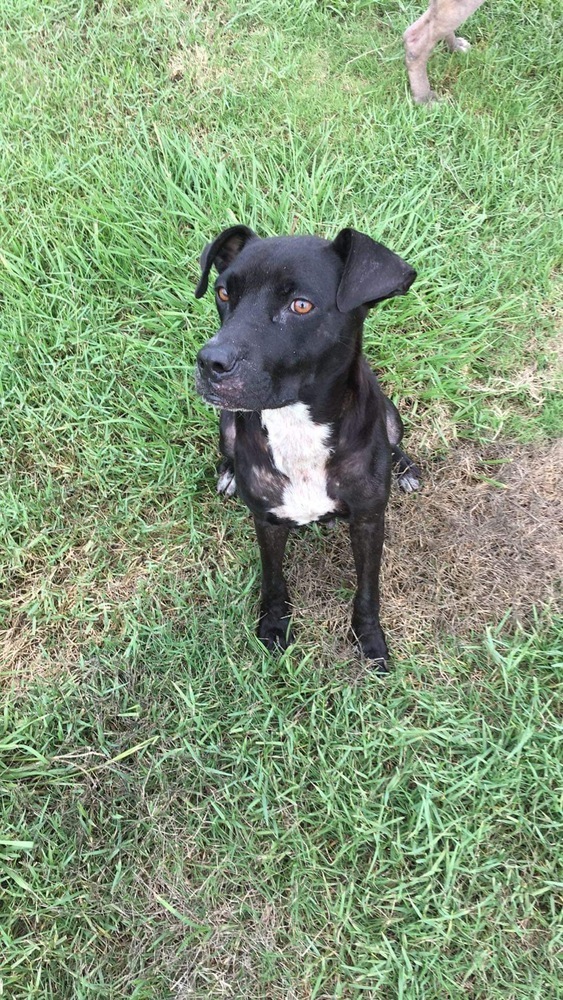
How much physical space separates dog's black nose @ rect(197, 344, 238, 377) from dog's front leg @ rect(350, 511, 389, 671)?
78 centimetres

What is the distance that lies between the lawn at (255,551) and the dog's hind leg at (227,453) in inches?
3.1

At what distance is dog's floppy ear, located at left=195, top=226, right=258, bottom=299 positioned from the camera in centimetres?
217

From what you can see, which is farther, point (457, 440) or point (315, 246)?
point (457, 440)

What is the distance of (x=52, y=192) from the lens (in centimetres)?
373

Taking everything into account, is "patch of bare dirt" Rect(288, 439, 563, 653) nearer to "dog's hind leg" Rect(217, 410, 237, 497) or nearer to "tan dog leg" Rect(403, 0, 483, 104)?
"dog's hind leg" Rect(217, 410, 237, 497)

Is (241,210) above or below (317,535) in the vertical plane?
above

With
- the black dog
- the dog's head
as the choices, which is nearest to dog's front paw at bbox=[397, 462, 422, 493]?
the black dog

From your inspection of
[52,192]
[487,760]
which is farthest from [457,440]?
[52,192]

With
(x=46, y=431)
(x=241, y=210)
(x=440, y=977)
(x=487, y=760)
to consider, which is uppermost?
(x=241, y=210)

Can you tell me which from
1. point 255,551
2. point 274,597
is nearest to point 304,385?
point 274,597

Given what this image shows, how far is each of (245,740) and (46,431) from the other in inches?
67.4

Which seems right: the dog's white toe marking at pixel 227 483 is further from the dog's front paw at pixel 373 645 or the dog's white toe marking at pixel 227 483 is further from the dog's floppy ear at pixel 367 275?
the dog's floppy ear at pixel 367 275

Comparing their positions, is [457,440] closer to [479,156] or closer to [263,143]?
[479,156]

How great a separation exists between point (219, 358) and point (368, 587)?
114 cm
